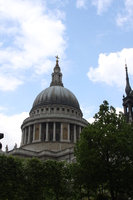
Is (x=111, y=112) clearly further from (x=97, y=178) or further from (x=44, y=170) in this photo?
(x=44, y=170)

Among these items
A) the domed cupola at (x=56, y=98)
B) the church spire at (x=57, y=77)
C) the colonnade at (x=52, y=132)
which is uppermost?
the church spire at (x=57, y=77)

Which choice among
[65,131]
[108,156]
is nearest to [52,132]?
[65,131]

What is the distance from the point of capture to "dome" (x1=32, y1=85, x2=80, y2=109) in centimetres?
9300

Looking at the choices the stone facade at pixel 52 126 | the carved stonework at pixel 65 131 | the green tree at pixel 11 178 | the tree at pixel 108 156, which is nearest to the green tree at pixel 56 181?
the green tree at pixel 11 178

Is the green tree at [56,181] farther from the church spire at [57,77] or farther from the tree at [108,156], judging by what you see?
the church spire at [57,77]

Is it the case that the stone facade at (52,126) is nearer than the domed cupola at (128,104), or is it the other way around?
the domed cupola at (128,104)

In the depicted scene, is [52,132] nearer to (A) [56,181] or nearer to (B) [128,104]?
(B) [128,104]

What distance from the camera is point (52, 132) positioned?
84750 mm

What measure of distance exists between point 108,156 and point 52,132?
53.2 metres

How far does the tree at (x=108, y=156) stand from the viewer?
1233 inches

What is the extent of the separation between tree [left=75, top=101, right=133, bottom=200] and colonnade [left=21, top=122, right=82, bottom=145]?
1918 inches

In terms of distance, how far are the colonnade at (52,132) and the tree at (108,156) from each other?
1918 inches

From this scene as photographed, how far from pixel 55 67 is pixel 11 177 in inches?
2911

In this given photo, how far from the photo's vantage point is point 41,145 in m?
81.0
